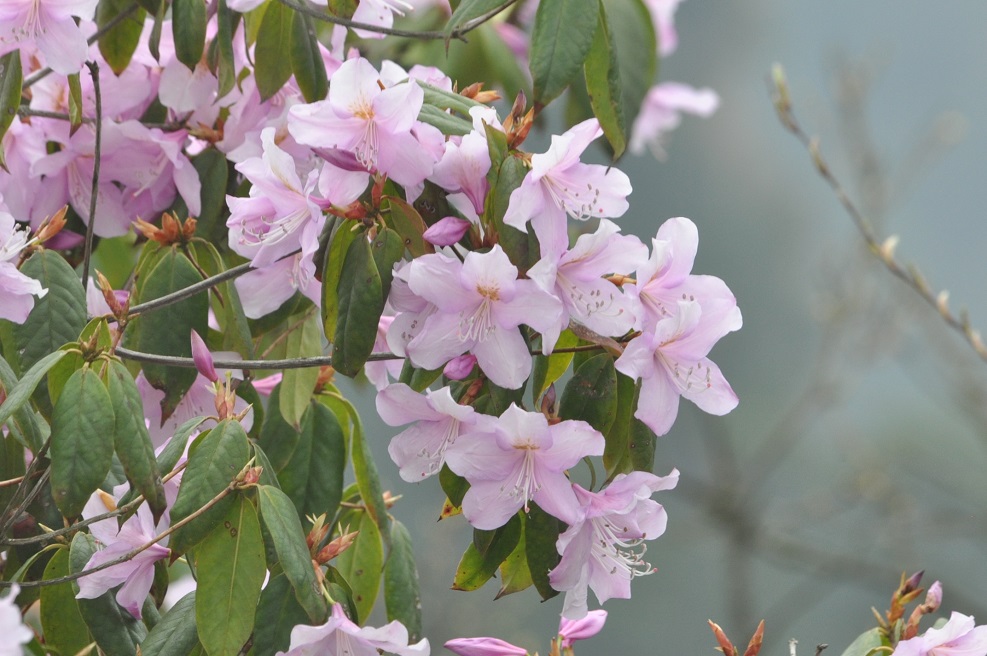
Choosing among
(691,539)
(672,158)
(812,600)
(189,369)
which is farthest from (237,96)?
(672,158)

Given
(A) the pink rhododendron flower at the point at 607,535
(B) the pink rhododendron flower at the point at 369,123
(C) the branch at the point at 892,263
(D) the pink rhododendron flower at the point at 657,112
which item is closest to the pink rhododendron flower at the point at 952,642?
(A) the pink rhododendron flower at the point at 607,535

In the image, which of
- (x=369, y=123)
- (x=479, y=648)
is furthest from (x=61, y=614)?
(x=369, y=123)

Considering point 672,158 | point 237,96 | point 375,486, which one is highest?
point 237,96

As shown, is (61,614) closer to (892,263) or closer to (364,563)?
(364,563)

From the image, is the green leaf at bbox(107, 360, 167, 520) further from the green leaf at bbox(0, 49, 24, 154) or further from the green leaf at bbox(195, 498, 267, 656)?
the green leaf at bbox(0, 49, 24, 154)

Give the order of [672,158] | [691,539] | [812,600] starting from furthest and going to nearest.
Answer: [672,158] < [812,600] < [691,539]

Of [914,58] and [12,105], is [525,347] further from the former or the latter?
[914,58]

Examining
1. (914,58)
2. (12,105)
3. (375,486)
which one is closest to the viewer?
(12,105)
